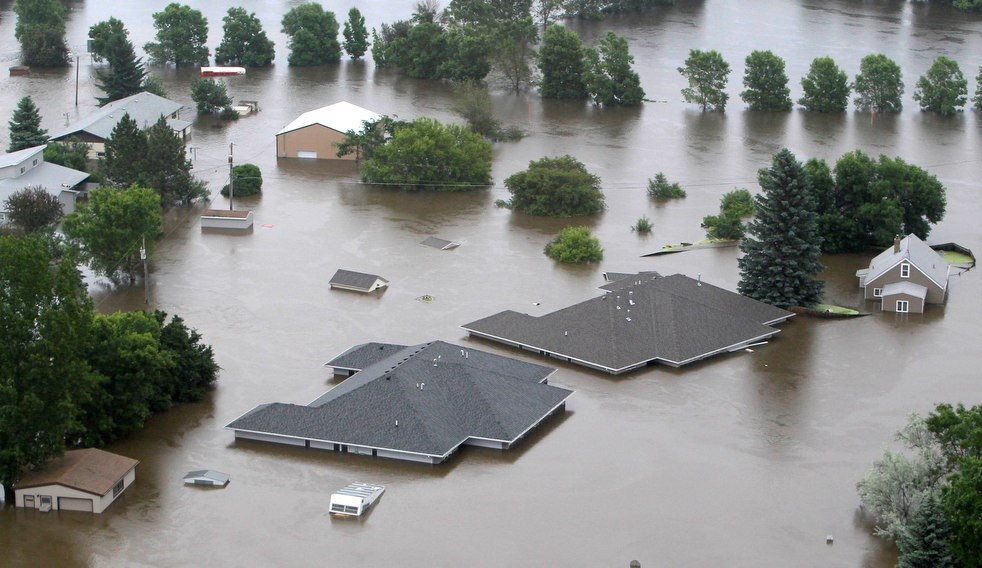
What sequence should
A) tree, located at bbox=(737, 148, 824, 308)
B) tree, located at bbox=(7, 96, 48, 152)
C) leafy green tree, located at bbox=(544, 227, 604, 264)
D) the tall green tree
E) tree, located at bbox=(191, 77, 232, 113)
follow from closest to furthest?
tree, located at bbox=(737, 148, 824, 308)
leafy green tree, located at bbox=(544, 227, 604, 264)
tree, located at bbox=(7, 96, 48, 152)
tree, located at bbox=(191, 77, 232, 113)
the tall green tree

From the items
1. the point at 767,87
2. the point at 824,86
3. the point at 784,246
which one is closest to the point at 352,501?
the point at 784,246

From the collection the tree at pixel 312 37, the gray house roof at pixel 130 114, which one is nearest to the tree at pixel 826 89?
the tree at pixel 312 37

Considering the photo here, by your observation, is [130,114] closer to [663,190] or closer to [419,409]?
[663,190]

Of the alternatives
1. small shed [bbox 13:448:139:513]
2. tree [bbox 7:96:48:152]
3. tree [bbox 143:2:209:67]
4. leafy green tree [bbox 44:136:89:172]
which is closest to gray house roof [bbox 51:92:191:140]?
tree [bbox 7:96:48:152]

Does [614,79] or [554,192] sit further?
[614,79]

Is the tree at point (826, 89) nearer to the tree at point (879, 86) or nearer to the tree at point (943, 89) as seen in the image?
the tree at point (879, 86)

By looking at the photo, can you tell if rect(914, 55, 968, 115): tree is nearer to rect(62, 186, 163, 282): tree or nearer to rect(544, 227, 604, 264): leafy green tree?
rect(544, 227, 604, 264): leafy green tree
